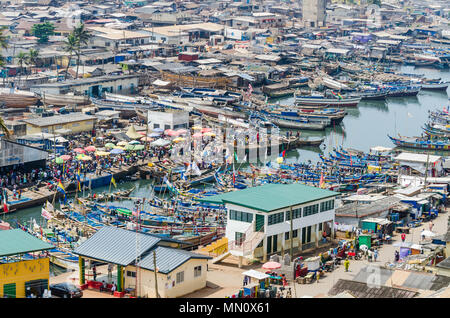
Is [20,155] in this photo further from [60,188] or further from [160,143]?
[160,143]

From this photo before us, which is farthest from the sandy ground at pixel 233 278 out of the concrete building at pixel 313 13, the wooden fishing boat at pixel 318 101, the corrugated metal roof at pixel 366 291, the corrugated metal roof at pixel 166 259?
the concrete building at pixel 313 13

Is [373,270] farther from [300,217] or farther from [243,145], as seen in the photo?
[243,145]

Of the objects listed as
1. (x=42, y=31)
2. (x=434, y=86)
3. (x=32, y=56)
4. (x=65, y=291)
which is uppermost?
(x=42, y=31)

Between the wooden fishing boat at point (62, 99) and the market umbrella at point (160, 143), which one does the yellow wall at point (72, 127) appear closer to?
the market umbrella at point (160, 143)

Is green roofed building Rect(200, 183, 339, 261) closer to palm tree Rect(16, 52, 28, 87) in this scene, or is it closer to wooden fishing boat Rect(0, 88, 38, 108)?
wooden fishing boat Rect(0, 88, 38, 108)

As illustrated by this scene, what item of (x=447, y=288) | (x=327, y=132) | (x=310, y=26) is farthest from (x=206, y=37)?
(x=447, y=288)

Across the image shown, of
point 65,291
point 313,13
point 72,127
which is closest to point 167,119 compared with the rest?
point 72,127

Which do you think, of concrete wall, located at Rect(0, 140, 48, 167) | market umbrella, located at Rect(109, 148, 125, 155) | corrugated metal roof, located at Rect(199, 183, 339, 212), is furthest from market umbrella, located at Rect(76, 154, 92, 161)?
corrugated metal roof, located at Rect(199, 183, 339, 212)
